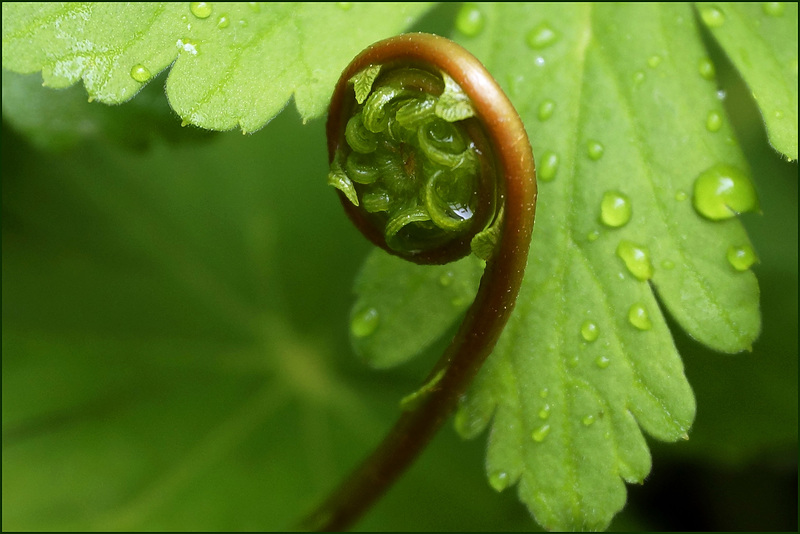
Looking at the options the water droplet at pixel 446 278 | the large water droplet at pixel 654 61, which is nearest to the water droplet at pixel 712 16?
the large water droplet at pixel 654 61

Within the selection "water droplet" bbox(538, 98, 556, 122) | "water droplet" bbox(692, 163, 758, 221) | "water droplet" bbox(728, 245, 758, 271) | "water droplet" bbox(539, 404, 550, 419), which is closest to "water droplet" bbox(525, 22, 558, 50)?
"water droplet" bbox(538, 98, 556, 122)

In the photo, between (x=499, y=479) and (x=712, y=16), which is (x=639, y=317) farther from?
(x=712, y=16)

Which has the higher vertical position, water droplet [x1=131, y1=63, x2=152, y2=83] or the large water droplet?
water droplet [x1=131, y1=63, x2=152, y2=83]

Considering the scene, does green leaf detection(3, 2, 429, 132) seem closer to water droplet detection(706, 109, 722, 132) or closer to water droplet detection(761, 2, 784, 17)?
water droplet detection(706, 109, 722, 132)

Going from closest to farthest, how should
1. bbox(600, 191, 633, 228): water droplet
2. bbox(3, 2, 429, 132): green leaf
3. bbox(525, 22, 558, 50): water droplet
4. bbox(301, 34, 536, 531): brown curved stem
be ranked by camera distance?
bbox(301, 34, 536, 531): brown curved stem → bbox(3, 2, 429, 132): green leaf → bbox(600, 191, 633, 228): water droplet → bbox(525, 22, 558, 50): water droplet

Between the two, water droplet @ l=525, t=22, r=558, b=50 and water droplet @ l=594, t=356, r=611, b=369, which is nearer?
water droplet @ l=594, t=356, r=611, b=369

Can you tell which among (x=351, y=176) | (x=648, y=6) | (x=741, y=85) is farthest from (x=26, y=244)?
(x=741, y=85)

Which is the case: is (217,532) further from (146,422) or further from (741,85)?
(741,85)
